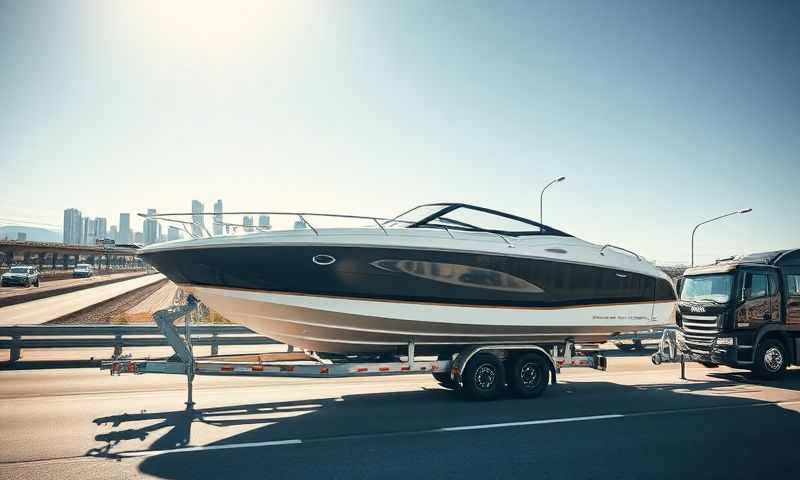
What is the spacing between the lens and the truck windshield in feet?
34.3

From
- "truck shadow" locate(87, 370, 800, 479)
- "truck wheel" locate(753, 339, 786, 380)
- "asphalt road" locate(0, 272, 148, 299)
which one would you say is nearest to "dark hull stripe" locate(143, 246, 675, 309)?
"truck shadow" locate(87, 370, 800, 479)

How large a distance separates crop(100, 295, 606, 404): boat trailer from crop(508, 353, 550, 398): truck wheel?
0.48 ft

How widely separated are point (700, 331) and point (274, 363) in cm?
882

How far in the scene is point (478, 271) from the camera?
800cm

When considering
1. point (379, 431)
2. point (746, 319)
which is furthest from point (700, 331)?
point (379, 431)

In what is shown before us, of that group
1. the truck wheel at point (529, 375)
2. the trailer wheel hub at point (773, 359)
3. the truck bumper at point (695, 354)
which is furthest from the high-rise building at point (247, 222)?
the trailer wheel hub at point (773, 359)

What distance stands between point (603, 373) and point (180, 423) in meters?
8.73

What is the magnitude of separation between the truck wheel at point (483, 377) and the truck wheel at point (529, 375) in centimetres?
22

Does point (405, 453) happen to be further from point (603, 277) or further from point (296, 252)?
point (603, 277)

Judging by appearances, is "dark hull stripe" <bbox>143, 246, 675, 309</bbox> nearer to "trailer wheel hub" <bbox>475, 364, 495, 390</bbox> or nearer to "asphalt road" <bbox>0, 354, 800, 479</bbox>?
"trailer wheel hub" <bbox>475, 364, 495, 390</bbox>

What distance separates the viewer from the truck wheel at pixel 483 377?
8.00 metres

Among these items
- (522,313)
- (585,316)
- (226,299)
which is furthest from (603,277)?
(226,299)

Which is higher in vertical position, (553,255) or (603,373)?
(553,255)

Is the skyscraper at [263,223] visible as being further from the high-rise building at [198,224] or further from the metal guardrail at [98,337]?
the metal guardrail at [98,337]
